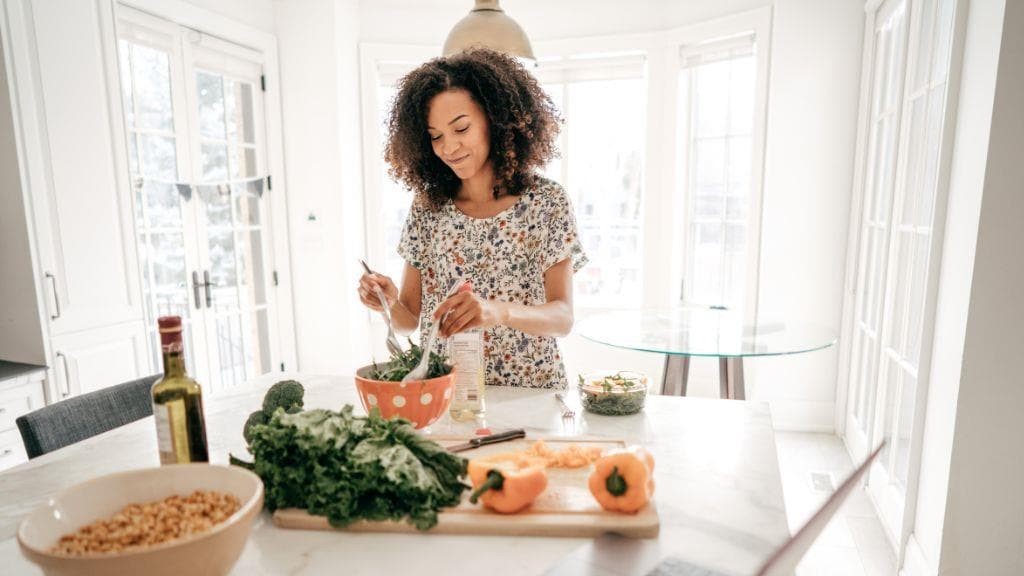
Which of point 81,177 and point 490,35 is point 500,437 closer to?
point 490,35

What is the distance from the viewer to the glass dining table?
6.69 ft

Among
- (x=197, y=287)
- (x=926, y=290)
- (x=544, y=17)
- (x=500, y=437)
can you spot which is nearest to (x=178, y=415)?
(x=500, y=437)

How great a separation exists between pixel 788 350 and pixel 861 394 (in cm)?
128

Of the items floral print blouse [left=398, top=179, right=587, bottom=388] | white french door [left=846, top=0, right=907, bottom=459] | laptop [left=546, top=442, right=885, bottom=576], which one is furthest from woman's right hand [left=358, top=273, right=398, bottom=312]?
white french door [left=846, top=0, right=907, bottom=459]

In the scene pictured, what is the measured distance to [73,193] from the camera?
247cm

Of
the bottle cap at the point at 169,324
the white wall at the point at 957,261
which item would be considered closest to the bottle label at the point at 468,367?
the bottle cap at the point at 169,324

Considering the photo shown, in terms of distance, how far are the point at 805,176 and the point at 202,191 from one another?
349 centimetres

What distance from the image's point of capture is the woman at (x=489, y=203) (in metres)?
1.40

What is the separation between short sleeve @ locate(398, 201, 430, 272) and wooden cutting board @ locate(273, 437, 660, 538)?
0.85 metres

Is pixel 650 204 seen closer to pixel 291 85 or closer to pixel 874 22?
pixel 874 22

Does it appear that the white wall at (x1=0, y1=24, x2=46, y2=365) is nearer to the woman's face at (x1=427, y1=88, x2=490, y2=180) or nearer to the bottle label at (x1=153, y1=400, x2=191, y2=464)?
the woman's face at (x1=427, y1=88, x2=490, y2=180)

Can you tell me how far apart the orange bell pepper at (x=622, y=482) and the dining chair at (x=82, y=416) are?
88 centimetres

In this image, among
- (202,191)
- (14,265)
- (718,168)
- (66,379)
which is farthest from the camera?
(718,168)

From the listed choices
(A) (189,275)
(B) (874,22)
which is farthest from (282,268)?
(B) (874,22)
